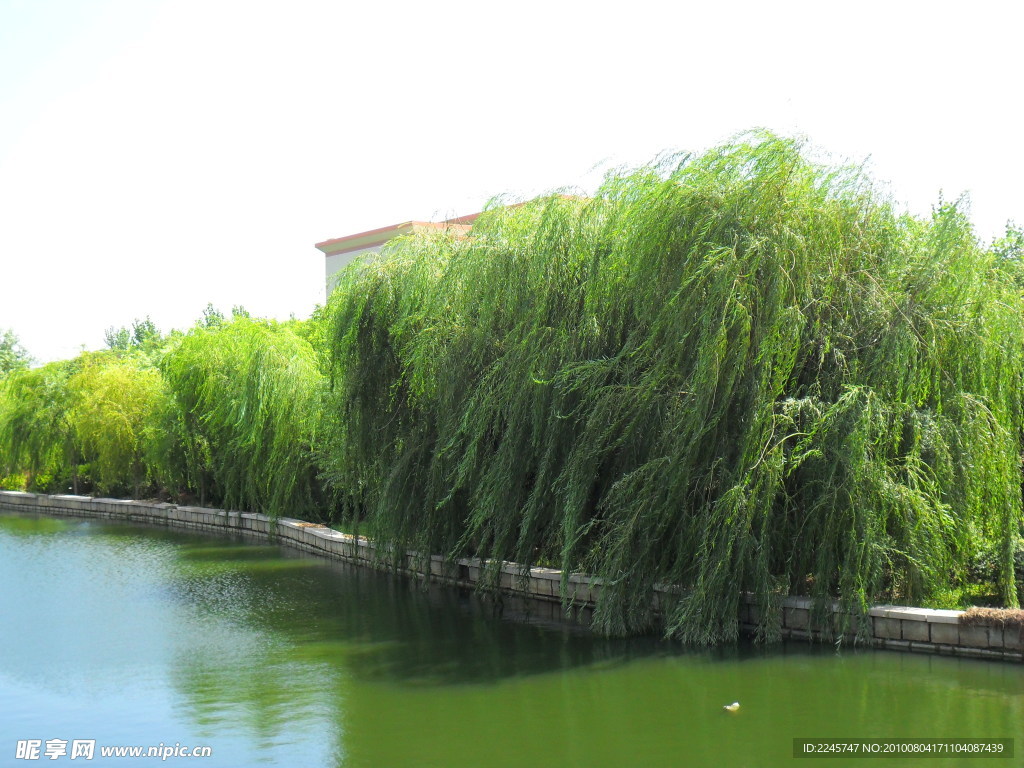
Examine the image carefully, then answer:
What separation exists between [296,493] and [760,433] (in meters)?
13.0

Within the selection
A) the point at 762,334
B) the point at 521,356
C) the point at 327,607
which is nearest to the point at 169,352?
the point at 327,607

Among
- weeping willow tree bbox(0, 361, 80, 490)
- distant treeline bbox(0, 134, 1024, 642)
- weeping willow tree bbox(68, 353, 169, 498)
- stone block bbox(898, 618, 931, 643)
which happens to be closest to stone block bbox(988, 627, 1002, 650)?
stone block bbox(898, 618, 931, 643)

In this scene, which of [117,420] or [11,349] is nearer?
[117,420]

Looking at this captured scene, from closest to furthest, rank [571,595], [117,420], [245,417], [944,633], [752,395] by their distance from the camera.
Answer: [944,633] < [752,395] < [571,595] < [245,417] < [117,420]

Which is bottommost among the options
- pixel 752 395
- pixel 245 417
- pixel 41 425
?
pixel 752 395

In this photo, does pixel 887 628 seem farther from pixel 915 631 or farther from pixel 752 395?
pixel 752 395

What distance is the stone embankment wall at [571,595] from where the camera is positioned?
8898 mm

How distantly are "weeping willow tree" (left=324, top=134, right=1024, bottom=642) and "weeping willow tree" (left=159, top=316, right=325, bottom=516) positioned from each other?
7.24 meters

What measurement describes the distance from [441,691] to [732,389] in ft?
12.7

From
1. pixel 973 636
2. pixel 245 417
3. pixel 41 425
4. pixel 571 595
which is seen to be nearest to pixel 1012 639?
pixel 973 636

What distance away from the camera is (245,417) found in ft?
65.1

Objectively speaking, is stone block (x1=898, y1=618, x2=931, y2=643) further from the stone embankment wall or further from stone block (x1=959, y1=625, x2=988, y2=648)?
stone block (x1=959, y1=625, x2=988, y2=648)

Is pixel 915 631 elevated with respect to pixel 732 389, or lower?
lower

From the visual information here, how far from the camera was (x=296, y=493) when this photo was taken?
20.6 metres
